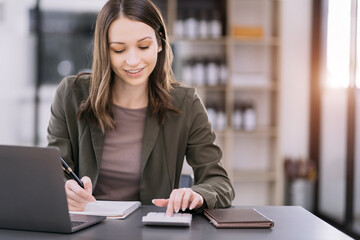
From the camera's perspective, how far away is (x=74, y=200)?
135cm

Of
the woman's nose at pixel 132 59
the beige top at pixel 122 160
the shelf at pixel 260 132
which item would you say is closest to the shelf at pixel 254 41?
the shelf at pixel 260 132

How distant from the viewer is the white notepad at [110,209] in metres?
1.31

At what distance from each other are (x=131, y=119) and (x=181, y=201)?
1.94 feet

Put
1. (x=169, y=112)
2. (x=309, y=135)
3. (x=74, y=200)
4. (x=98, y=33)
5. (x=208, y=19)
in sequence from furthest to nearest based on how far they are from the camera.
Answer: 1. (x=309, y=135)
2. (x=208, y=19)
3. (x=169, y=112)
4. (x=98, y=33)
5. (x=74, y=200)

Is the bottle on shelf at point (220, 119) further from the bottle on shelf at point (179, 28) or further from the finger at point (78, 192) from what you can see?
the finger at point (78, 192)

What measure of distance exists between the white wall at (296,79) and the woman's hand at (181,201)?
351 centimetres

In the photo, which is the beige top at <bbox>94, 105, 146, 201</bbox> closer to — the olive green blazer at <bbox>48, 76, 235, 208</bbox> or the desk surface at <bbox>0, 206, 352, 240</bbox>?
the olive green blazer at <bbox>48, 76, 235, 208</bbox>

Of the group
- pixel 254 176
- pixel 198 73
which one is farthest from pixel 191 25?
pixel 254 176

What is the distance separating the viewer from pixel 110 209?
4.50ft

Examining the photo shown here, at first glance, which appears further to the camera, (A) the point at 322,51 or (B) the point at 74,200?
(A) the point at 322,51

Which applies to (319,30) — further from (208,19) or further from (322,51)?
(208,19)

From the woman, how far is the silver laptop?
0.59 metres

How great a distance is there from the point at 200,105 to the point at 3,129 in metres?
3.30

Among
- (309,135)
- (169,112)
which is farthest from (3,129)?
(169,112)
